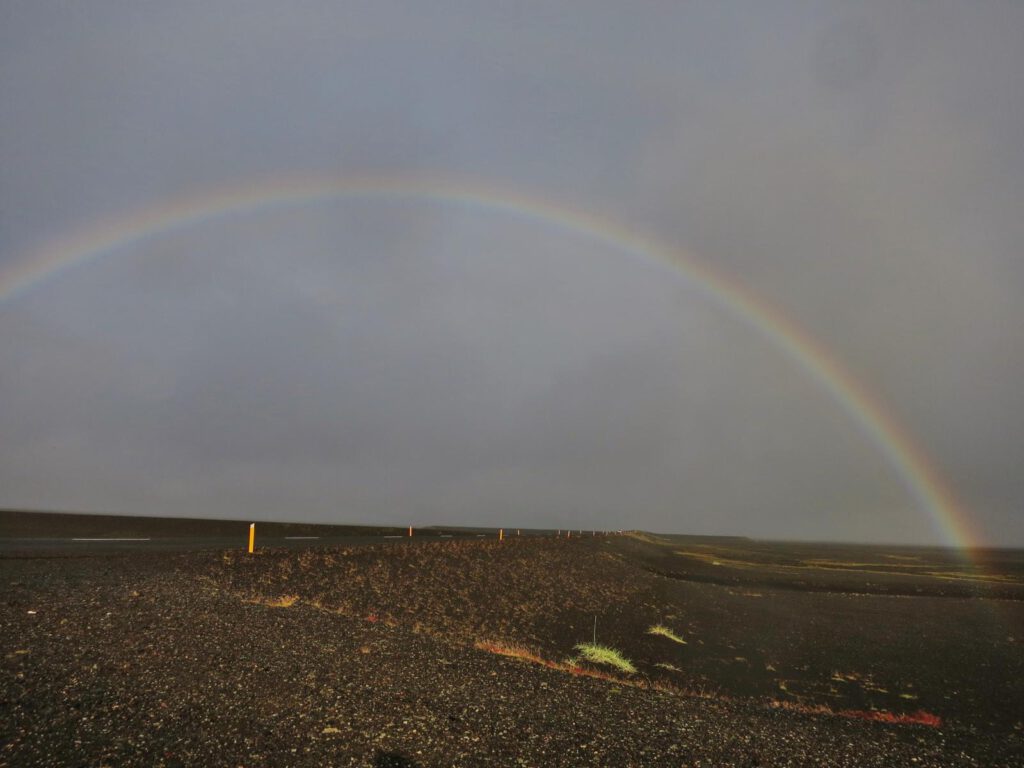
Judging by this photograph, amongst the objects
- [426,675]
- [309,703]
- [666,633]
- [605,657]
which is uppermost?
[309,703]

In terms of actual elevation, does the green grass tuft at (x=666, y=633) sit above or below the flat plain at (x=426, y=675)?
below

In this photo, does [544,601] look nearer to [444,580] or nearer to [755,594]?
[444,580]

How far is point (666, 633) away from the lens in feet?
96.5

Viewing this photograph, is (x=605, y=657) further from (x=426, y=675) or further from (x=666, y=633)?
(x=426, y=675)

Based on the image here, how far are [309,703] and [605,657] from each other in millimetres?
15084

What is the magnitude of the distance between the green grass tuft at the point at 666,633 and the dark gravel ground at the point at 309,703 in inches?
353

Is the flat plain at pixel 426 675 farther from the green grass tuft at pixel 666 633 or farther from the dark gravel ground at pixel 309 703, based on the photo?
the green grass tuft at pixel 666 633

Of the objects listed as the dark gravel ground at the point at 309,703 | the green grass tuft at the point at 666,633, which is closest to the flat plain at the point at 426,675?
the dark gravel ground at the point at 309,703

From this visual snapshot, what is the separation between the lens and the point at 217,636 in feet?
47.1

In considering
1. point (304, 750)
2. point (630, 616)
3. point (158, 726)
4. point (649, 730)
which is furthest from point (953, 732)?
point (630, 616)

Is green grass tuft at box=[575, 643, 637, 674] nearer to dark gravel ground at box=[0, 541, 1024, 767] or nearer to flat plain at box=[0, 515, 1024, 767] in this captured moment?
flat plain at box=[0, 515, 1024, 767]

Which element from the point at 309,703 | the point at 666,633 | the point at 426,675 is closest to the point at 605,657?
the point at 666,633

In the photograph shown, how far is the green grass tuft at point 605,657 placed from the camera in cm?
2229

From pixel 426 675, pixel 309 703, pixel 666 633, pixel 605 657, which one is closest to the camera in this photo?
pixel 309 703
